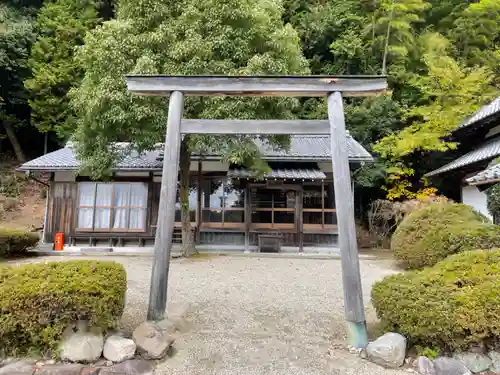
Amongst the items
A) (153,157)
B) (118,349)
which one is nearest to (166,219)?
(118,349)

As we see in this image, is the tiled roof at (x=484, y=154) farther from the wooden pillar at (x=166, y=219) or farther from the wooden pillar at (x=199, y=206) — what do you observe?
the wooden pillar at (x=166, y=219)

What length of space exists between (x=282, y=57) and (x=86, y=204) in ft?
28.3

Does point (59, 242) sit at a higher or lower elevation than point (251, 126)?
lower

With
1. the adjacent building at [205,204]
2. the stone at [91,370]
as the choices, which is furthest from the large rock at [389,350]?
the adjacent building at [205,204]

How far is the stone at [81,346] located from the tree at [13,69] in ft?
64.5

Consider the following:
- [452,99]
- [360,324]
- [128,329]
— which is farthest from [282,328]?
[452,99]

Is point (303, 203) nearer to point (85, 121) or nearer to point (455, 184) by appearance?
point (455, 184)

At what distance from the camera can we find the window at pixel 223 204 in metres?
12.5

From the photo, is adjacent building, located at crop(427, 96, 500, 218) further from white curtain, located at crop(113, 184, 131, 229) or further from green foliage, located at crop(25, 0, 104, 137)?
green foliage, located at crop(25, 0, 104, 137)

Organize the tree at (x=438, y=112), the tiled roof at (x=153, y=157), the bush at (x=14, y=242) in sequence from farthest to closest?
the tree at (x=438, y=112) → the tiled roof at (x=153, y=157) → the bush at (x=14, y=242)

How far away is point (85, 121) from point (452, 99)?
13.5m

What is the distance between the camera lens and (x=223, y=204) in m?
12.6

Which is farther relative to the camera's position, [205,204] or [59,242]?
[205,204]

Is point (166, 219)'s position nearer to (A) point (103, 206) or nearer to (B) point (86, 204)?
(A) point (103, 206)
